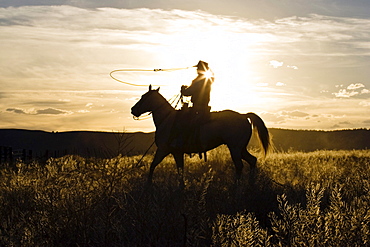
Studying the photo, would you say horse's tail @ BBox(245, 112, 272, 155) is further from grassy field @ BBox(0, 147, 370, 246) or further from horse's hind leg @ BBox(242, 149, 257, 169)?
grassy field @ BBox(0, 147, 370, 246)

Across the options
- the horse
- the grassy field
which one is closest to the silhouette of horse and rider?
the horse

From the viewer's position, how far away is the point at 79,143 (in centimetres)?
8425

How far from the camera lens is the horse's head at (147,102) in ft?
37.4

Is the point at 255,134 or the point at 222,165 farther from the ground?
the point at 255,134

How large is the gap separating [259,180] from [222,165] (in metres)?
5.81

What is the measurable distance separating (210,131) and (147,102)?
182 centimetres

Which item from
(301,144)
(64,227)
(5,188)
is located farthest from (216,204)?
(301,144)

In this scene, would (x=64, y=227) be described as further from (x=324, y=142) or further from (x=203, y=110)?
(x=324, y=142)

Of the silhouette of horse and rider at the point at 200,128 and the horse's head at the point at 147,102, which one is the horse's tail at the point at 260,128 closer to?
the silhouette of horse and rider at the point at 200,128

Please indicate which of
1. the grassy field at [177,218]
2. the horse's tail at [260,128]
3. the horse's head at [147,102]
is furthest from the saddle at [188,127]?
the grassy field at [177,218]

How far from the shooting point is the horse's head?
11.4 meters

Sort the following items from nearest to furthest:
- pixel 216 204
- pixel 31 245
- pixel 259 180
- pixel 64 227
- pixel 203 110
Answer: pixel 31 245, pixel 64 227, pixel 216 204, pixel 259 180, pixel 203 110

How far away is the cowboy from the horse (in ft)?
1.24

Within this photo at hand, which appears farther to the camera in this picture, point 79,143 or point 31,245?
point 79,143
